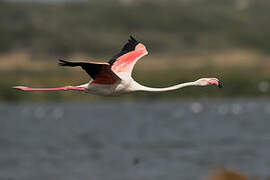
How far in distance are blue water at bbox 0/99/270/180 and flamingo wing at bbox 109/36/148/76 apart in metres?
10.2

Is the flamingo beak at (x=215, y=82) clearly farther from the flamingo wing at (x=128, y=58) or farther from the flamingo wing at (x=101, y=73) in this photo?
the flamingo wing at (x=128, y=58)

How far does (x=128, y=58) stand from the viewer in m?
13.8

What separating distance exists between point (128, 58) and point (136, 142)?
2287cm

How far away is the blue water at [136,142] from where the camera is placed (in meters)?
26.0

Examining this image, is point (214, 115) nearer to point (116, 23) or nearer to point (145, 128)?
point (145, 128)

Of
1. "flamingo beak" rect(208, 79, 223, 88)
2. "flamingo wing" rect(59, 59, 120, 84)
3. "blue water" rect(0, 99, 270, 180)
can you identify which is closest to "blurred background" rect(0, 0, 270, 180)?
"blue water" rect(0, 99, 270, 180)

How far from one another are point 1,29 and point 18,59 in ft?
67.5

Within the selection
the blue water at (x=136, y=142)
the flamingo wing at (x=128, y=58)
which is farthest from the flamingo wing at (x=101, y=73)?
the blue water at (x=136, y=142)

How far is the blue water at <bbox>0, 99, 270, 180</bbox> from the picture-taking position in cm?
2603

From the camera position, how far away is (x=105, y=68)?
1195 cm

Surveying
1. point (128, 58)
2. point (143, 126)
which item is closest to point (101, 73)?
point (128, 58)

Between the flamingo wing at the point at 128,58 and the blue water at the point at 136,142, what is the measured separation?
400 inches

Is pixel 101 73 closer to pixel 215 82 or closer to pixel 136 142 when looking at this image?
pixel 215 82

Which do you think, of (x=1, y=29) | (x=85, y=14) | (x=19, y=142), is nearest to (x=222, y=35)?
(x=85, y=14)
